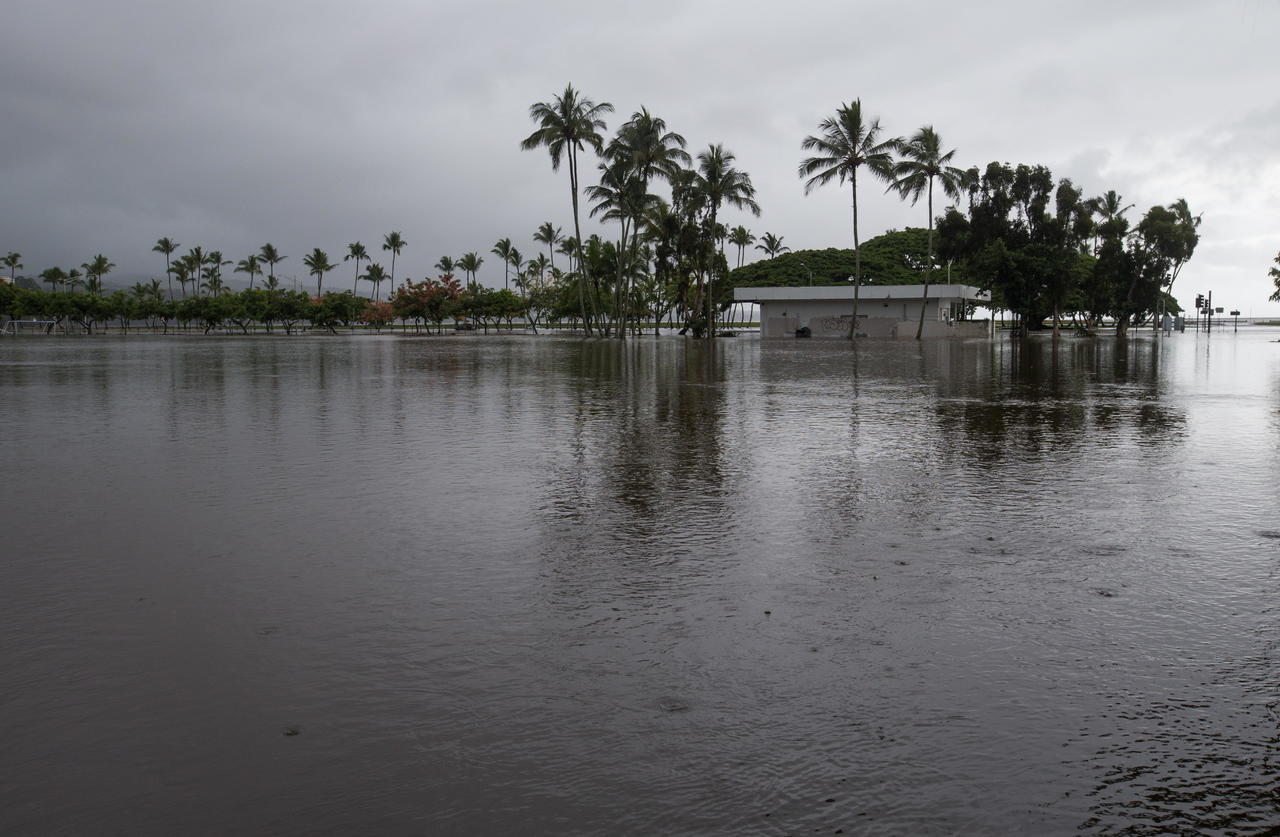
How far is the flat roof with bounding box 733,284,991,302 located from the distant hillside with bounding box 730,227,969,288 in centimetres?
3496

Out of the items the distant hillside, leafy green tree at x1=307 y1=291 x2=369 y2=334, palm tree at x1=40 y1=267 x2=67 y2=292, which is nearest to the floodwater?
leafy green tree at x1=307 y1=291 x2=369 y2=334

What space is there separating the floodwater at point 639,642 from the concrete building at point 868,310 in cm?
6160

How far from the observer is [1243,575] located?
4.85 m

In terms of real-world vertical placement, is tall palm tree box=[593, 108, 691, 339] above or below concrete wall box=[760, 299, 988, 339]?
above

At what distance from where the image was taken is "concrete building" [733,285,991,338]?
224 ft

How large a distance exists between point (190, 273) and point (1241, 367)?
150 meters

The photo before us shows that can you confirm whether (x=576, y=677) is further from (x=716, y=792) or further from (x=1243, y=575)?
(x=1243, y=575)

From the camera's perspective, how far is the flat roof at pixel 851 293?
224 feet

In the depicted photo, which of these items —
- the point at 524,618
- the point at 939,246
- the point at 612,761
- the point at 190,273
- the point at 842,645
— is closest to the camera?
the point at 612,761

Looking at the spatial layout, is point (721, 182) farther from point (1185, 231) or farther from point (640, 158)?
point (1185, 231)

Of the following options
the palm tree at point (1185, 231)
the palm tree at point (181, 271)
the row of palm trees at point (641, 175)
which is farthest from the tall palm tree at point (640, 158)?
the palm tree at point (181, 271)

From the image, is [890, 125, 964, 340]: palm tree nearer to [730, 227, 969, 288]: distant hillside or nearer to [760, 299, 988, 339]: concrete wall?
[760, 299, 988, 339]: concrete wall

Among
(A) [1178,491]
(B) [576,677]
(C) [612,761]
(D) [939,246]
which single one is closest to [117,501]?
(B) [576,677]

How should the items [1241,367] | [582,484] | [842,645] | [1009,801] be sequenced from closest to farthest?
1. [1009,801]
2. [842,645]
3. [582,484]
4. [1241,367]
